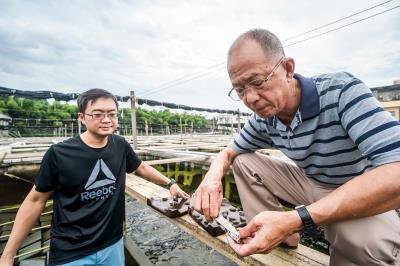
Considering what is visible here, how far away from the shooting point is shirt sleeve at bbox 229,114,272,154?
6.10ft

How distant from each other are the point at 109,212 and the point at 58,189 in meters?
0.47

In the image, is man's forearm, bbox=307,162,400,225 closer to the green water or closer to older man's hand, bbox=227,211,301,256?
older man's hand, bbox=227,211,301,256

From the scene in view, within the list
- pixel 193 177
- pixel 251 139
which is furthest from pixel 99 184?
pixel 193 177

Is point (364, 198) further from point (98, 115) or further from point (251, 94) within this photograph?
point (98, 115)

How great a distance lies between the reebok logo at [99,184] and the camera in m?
2.11

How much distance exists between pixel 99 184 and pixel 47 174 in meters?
0.41

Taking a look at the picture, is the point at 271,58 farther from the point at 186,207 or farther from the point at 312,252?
the point at 186,207

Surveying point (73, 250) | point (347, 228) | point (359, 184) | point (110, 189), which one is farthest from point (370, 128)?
point (73, 250)

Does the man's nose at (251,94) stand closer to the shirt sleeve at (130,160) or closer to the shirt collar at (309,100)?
the shirt collar at (309,100)

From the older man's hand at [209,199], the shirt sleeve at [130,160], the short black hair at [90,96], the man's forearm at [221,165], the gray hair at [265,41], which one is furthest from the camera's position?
the shirt sleeve at [130,160]

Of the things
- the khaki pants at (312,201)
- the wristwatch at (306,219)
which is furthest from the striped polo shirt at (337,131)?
the wristwatch at (306,219)

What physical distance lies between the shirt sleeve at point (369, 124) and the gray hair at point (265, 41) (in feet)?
1.33

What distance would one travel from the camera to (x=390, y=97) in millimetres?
37062

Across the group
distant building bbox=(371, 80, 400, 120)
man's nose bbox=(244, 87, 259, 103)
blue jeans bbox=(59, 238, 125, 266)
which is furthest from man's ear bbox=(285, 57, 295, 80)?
distant building bbox=(371, 80, 400, 120)
